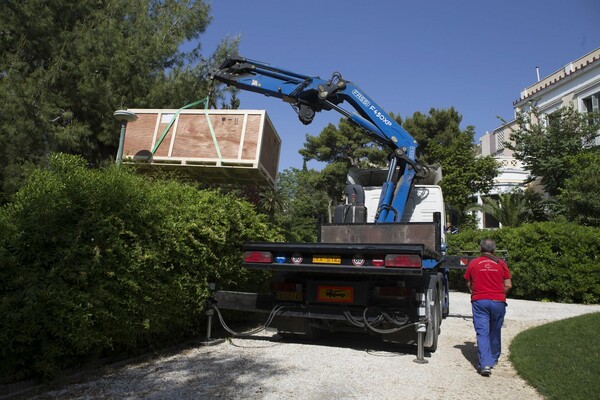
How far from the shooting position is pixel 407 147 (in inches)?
386

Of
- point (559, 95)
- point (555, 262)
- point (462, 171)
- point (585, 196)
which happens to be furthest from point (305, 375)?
point (559, 95)

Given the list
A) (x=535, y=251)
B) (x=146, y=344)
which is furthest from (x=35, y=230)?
(x=535, y=251)

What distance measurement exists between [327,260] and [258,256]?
1.01 meters

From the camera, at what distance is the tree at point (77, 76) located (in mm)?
10297

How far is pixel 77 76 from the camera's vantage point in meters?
11.8

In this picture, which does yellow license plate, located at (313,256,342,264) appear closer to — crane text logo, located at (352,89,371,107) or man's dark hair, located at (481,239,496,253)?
man's dark hair, located at (481,239,496,253)

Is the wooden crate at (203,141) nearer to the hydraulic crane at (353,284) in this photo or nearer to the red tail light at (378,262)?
the hydraulic crane at (353,284)

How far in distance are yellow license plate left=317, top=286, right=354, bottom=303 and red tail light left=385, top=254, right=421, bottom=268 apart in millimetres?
903

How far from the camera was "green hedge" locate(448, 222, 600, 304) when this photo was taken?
14.2 metres

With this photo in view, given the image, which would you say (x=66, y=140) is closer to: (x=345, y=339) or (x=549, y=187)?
(x=345, y=339)

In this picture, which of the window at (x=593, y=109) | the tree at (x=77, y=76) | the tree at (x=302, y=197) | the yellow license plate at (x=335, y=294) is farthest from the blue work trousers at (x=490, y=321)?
the tree at (x=302, y=197)

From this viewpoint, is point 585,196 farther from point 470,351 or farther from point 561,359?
point 561,359

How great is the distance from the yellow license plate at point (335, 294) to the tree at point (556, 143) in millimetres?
18496

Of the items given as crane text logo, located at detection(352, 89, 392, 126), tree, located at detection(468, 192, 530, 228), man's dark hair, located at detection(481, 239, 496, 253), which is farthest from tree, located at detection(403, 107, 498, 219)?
man's dark hair, located at detection(481, 239, 496, 253)
